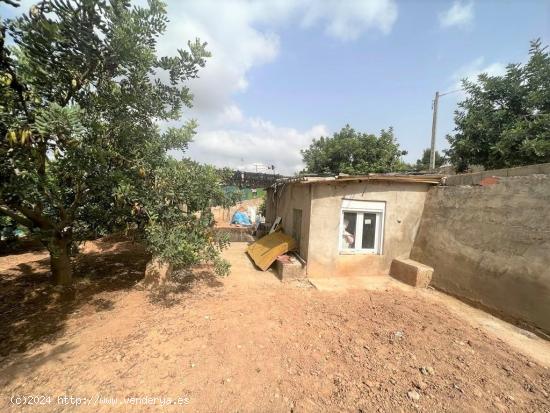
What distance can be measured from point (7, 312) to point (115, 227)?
2667mm

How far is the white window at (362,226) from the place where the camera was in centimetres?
776

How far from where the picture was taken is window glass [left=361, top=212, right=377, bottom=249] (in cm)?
798

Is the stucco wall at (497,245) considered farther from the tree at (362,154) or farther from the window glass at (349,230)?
the tree at (362,154)

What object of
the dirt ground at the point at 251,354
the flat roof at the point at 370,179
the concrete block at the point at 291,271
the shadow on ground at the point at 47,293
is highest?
the flat roof at the point at 370,179

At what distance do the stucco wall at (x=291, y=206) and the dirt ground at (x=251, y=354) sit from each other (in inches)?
67.6

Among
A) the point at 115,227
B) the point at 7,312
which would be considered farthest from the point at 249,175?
the point at 7,312

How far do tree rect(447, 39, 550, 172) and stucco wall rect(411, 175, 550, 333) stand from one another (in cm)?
461

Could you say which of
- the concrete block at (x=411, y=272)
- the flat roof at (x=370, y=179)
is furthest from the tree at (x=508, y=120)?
the concrete block at (x=411, y=272)

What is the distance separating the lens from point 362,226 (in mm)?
7926

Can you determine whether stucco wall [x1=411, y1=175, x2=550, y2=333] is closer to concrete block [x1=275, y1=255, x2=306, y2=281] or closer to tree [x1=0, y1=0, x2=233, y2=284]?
concrete block [x1=275, y1=255, x2=306, y2=281]

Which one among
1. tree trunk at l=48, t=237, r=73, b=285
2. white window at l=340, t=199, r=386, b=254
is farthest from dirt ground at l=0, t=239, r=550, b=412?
white window at l=340, t=199, r=386, b=254

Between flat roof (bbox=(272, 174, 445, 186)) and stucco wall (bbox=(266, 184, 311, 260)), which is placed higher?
flat roof (bbox=(272, 174, 445, 186))

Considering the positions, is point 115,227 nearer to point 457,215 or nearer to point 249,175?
point 457,215

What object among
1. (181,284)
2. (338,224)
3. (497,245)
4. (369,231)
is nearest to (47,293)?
(181,284)
